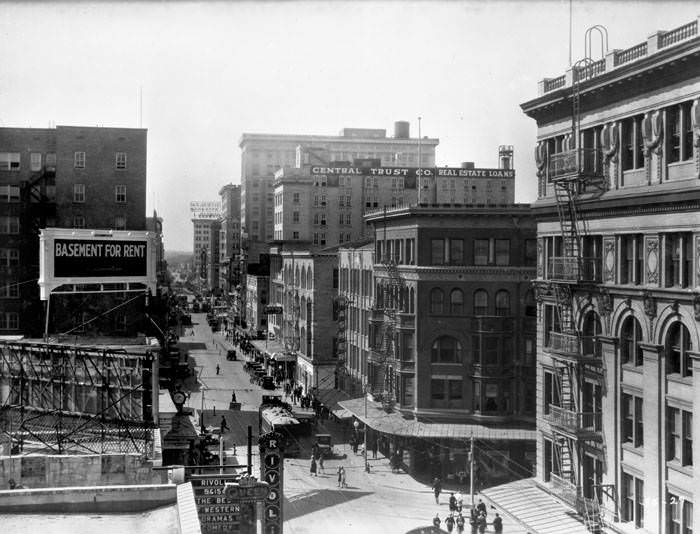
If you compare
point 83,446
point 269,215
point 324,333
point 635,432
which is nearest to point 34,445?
point 83,446

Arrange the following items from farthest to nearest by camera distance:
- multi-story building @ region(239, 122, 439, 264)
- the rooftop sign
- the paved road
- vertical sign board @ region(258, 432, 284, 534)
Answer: multi-story building @ region(239, 122, 439, 264) < the rooftop sign < the paved road < vertical sign board @ region(258, 432, 284, 534)

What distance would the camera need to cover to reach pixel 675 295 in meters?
27.5

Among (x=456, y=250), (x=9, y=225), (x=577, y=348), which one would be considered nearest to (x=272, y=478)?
(x=577, y=348)

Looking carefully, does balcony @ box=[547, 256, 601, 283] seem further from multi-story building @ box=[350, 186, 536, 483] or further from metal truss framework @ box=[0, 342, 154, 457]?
metal truss framework @ box=[0, 342, 154, 457]

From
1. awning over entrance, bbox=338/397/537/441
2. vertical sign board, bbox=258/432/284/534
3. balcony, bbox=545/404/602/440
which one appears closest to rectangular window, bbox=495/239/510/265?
awning over entrance, bbox=338/397/537/441

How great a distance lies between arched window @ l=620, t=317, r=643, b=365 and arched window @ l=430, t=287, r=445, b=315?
2021 cm

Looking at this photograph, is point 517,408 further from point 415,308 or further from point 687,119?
point 687,119

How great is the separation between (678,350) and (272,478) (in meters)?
15.2

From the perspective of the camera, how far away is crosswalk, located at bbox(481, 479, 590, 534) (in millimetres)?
32844

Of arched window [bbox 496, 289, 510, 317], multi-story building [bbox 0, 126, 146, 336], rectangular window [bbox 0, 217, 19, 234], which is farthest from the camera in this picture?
rectangular window [bbox 0, 217, 19, 234]

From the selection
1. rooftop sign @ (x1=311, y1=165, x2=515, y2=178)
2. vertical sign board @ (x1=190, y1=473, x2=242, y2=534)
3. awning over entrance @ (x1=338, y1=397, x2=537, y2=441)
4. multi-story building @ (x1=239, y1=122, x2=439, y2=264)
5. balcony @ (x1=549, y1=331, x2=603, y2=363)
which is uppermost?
multi-story building @ (x1=239, y1=122, x2=439, y2=264)

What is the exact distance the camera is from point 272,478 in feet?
98.0

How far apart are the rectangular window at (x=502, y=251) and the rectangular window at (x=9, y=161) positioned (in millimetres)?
42897

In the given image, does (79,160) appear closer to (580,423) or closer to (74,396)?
(74,396)
